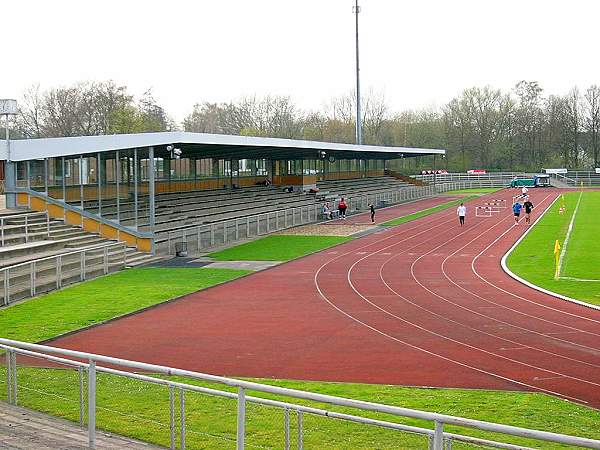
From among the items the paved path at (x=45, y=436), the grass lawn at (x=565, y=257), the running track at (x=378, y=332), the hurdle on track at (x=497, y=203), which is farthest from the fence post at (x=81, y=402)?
the hurdle on track at (x=497, y=203)

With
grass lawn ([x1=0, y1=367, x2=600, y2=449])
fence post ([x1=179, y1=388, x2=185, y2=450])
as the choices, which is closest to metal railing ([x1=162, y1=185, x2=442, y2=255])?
grass lawn ([x1=0, y1=367, x2=600, y2=449])

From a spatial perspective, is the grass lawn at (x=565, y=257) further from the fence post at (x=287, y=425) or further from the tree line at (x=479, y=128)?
the tree line at (x=479, y=128)

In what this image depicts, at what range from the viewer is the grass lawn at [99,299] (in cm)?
1964

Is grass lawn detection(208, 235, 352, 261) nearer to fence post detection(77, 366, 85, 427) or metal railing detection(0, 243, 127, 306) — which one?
metal railing detection(0, 243, 127, 306)

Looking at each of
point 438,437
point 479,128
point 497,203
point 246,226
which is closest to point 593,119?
point 479,128

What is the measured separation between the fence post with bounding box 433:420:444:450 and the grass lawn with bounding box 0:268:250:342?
1337cm

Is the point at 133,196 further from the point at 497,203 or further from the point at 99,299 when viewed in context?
the point at 497,203

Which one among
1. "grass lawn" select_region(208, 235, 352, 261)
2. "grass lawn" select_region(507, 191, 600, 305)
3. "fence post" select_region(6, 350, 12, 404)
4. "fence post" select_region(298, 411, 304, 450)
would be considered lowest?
"grass lawn" select_region(208, 235, 352, 261)

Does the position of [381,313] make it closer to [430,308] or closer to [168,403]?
[430,308]

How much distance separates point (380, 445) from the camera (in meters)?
7.27

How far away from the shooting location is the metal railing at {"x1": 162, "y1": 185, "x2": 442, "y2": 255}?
119 ft

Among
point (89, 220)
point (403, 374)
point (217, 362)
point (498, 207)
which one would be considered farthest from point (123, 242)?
point (498, 207)

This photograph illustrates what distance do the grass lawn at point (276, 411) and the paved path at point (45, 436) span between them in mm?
177

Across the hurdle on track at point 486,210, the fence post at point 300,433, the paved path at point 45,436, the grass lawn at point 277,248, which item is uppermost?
the fence post at point 300,433
